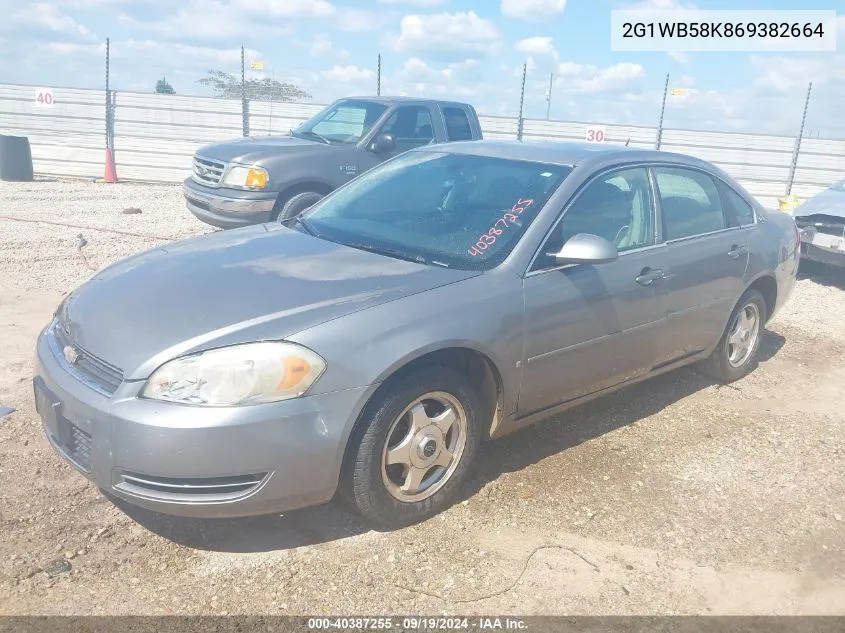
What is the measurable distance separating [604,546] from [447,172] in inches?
86.0

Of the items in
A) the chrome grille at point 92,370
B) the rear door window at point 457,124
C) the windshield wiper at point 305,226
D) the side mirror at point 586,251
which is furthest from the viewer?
the rear door window at point 457,124

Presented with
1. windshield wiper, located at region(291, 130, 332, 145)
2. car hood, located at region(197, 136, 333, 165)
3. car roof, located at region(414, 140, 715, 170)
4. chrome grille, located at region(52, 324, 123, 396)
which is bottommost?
chrome grille, located at region(52, 324, 123, 396)

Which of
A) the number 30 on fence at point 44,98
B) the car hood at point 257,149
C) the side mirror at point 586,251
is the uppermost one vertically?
the number 30 on fence at point 44,98

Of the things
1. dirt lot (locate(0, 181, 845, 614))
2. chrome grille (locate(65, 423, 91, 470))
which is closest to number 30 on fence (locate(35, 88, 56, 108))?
dirt lot (locate(0, 181, 845, 614))

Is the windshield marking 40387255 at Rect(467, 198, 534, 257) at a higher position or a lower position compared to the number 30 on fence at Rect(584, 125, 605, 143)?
lower

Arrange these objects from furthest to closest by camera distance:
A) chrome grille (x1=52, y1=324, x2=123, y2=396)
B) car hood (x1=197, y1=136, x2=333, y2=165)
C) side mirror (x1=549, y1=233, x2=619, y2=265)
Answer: car hood (x1=197, y1=136, x2=333, y2=165)
side mirror (x1=549, y1=233, x2=619, y2=265)
chrome grille (x1=52, y1=324, x2=123, y2=396)

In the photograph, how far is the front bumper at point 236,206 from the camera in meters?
7.74

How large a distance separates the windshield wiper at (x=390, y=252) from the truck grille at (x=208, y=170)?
4767 millimetres

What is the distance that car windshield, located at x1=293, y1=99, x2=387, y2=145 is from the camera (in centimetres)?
863

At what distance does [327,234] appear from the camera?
396 cm

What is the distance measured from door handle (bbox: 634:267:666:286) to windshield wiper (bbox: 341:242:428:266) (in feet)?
4.22

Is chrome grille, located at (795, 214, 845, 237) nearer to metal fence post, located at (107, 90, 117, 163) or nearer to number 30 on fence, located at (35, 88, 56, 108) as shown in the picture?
metal fence post, located at (107, 90, 117, 163)

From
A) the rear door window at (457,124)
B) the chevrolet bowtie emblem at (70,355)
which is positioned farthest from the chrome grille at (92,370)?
the rear door window at (457,124)

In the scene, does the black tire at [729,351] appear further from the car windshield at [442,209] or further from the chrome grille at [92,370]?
the chrome grille at [92,370]
